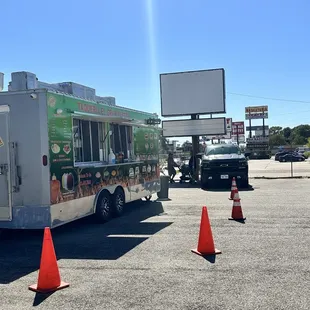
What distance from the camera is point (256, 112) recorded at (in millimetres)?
81375

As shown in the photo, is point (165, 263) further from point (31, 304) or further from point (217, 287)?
point (31, 304)

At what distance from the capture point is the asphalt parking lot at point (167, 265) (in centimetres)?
471

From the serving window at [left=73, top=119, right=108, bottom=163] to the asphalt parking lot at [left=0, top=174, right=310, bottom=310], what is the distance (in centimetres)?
156

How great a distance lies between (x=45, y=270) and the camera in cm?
516

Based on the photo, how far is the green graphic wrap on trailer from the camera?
7.85 m

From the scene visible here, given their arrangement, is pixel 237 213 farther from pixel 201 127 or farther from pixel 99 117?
pixel 201 127

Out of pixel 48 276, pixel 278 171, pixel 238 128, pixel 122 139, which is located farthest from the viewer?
pixel 238 128

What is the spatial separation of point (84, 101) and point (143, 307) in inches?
217

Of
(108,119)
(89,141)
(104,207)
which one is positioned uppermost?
(108,119)

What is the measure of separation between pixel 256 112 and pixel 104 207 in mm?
75065

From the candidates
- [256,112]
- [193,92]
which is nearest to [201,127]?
[193,92]

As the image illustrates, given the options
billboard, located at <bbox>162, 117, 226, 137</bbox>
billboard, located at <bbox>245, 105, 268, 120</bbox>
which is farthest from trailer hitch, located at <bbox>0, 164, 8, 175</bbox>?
billboard, located at <bbox>245, 105, 268, 120</bbox>

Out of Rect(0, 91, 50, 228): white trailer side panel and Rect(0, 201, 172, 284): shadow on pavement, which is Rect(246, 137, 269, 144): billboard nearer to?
Rect(0, 201, 172, 284): shadow on pavement

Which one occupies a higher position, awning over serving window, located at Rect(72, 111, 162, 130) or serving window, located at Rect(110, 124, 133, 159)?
awning over serving window, located at Rect(72, 111, 162, 130)
